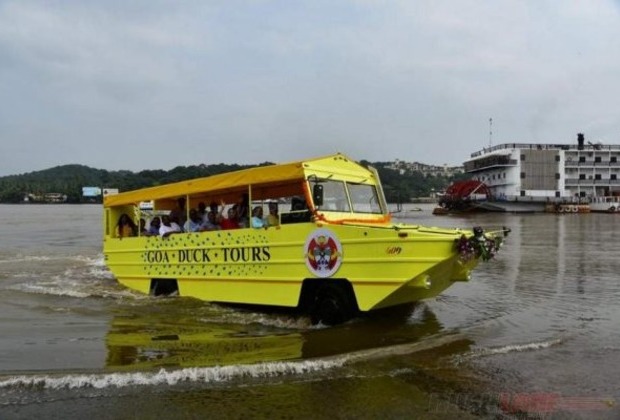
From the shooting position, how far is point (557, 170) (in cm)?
7850

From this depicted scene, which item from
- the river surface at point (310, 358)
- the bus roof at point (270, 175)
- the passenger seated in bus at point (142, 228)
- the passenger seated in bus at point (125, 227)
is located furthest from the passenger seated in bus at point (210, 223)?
the passenger seated in bus at point (125, 227)

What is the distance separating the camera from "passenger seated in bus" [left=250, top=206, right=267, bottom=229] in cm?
1009

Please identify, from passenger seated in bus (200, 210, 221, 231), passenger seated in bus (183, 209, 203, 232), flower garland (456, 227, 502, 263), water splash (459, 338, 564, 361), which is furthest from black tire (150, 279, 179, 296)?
water splash (459, 338, 564, 361)

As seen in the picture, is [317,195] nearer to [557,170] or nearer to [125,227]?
[125,227]

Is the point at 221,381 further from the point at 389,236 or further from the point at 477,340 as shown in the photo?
the point at 477,340

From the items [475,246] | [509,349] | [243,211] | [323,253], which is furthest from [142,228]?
[509,349]

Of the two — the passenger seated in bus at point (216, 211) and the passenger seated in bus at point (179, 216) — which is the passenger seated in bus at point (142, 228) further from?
the passenger seated in bus at point (216, 211)

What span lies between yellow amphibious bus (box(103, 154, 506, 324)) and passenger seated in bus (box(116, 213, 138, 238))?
84 cm

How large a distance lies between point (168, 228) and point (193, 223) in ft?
1.94

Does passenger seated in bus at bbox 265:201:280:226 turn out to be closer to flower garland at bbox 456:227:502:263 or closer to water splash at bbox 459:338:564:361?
flower garland at bbox 456:227:502:263

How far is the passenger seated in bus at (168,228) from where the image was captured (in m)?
11.8

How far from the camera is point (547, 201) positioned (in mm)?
74438

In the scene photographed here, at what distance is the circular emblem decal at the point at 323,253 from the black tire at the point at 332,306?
30 cm

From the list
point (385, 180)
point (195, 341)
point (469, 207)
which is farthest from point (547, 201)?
point (195, 341)
